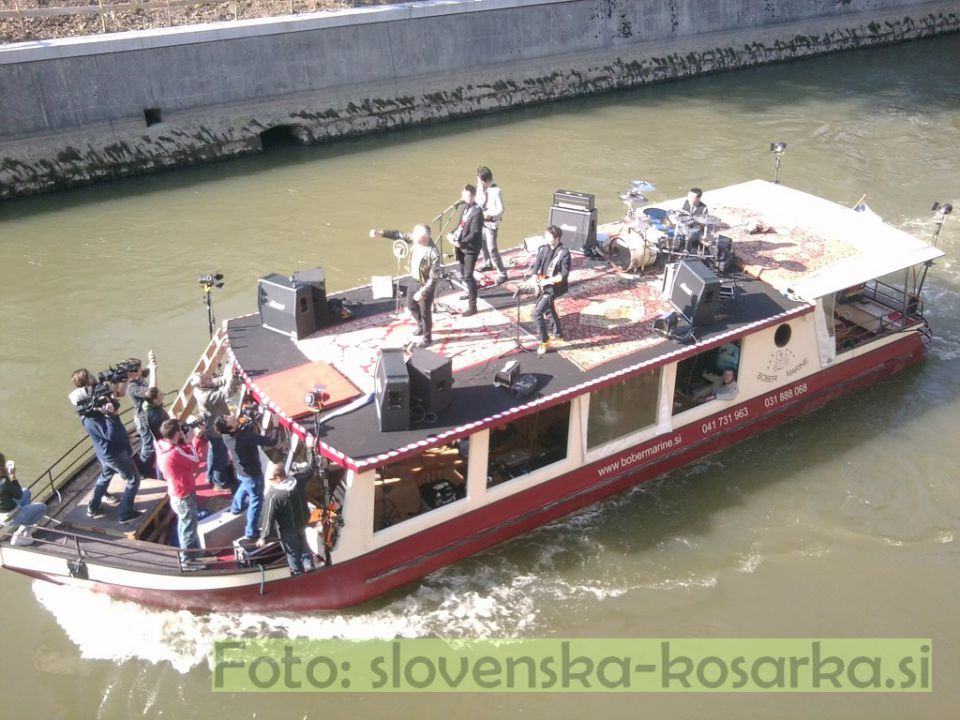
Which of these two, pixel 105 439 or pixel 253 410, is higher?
pixel 105 439

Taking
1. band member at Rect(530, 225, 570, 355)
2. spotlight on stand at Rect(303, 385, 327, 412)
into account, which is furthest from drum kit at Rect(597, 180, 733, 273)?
spotlight on stand at Rect(303, 385, 327, 412)

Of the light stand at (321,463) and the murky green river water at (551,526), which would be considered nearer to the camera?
the light stand at (321,463)

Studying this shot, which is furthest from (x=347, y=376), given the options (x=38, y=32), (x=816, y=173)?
(x=38, y=32)

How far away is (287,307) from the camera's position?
11070 millimetres

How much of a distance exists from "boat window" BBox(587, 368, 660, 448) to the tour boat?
0.10ft

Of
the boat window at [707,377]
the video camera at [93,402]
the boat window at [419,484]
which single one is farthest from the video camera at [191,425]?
the boat window at [707,377]

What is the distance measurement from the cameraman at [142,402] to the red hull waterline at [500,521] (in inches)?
64.8

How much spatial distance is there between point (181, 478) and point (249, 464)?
772 millimetres

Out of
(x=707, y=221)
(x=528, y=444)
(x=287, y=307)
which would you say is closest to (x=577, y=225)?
(x=707, y=221)

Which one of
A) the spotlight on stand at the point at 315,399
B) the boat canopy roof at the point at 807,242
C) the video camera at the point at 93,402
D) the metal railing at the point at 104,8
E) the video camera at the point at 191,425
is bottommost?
the video camera at the point at 191,425

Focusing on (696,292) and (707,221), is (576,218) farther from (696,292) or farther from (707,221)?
(696,292)

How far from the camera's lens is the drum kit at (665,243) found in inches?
504

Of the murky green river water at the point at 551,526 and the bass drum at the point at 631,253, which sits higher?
the bass drum at the point at 631,253

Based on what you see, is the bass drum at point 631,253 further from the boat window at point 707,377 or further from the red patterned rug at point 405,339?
the red patterned rug at point 405,339
